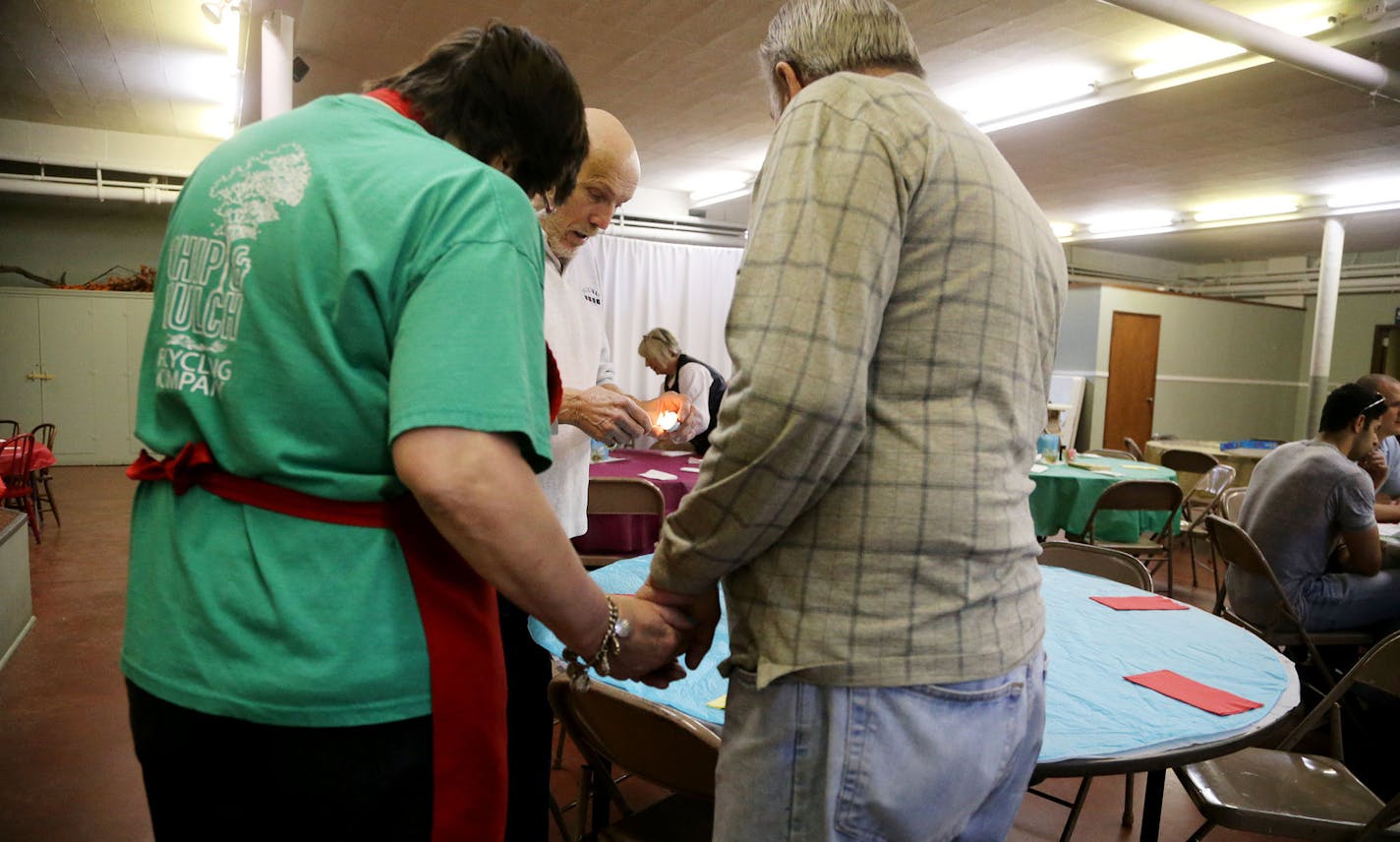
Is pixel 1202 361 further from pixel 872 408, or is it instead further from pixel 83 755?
pixel 872 408

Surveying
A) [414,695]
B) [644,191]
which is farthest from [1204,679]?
[644,191]

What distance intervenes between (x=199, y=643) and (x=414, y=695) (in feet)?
0.66

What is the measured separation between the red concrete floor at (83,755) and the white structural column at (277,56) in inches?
119

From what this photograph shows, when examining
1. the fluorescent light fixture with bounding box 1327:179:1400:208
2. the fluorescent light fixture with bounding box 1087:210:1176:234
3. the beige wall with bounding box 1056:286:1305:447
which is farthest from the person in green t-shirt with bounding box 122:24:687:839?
the beige wall with bounding box 1056:286:1305:447

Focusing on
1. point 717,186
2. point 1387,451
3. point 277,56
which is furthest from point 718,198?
point 1387,451

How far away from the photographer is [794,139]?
0.86m

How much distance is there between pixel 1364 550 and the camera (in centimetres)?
329

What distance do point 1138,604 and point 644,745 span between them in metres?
1.48

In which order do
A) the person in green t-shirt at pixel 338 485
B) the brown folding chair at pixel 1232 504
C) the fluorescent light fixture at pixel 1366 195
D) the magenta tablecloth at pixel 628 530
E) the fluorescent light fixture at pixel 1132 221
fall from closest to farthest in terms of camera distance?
the person in green t-shirt at pixel 338 485, the magenta tablecloth at pixel 628 530, the brown folding chair at pixel 1232 504, the fluorescent light fixture at pixel 1366 195, the fluorescent light fixture at pixel 1132 221

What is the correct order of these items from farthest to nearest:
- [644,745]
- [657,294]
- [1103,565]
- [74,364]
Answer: [74,364] → [657,294] → [1103,565] → [644,745]

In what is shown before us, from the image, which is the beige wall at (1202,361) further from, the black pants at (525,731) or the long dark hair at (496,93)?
the long dark hair at (496,93)

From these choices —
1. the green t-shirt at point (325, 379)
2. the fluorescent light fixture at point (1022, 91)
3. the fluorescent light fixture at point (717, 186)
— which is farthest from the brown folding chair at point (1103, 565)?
the fluorescent light fixture at point (717, 186)

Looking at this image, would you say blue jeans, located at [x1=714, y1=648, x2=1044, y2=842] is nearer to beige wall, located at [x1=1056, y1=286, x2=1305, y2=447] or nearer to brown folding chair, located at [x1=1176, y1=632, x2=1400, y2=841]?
brown folding chair, located at [x1=1176, y1=632, x2=1400, y2=841]

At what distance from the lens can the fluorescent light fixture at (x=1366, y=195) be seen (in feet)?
27.5
